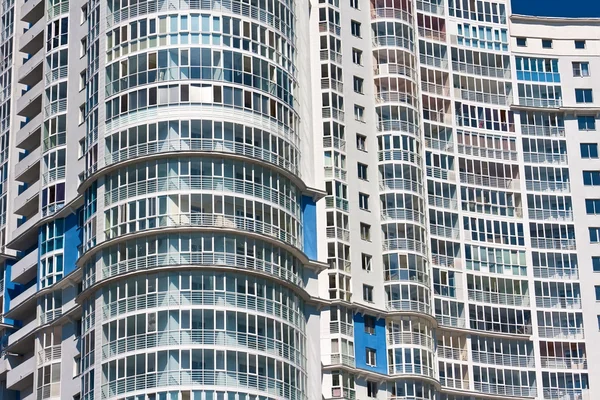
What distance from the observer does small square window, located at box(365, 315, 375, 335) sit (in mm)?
98938

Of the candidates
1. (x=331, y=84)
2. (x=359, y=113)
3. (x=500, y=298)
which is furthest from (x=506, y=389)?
(x=331, y=84)

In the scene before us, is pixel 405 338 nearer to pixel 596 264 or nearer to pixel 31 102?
pixel 596 264

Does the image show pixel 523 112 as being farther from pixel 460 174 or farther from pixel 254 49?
pixel 254 49

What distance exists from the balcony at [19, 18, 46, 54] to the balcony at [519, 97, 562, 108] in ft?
111

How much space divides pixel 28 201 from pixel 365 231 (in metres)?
21.9

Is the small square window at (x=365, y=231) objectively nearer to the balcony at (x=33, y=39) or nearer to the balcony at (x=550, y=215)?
the balcony at (x=550, y=215)

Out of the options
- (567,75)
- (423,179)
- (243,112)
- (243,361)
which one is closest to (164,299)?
(243,361)

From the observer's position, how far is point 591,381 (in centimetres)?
10556

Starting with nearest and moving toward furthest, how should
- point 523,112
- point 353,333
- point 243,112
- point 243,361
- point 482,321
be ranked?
1. point 243,361
2. point 243,112
3. point 353,333
4. point 482,321
5. point 523,112

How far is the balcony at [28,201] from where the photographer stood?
332 ft

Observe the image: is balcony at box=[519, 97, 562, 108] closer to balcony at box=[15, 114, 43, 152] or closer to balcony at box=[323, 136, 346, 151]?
balcony at box=[323, 136, 346, 151]

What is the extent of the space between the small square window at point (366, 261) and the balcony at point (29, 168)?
21.8 metres

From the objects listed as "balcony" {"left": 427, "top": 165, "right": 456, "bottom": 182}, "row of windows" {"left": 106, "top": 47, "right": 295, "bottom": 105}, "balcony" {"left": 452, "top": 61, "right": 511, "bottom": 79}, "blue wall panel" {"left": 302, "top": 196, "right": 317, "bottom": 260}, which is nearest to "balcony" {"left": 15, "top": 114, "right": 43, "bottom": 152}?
"row of windows" {"left": 106, "top": 47, "right": 295, "bottom": 105}

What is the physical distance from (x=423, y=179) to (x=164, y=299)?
26037mm
